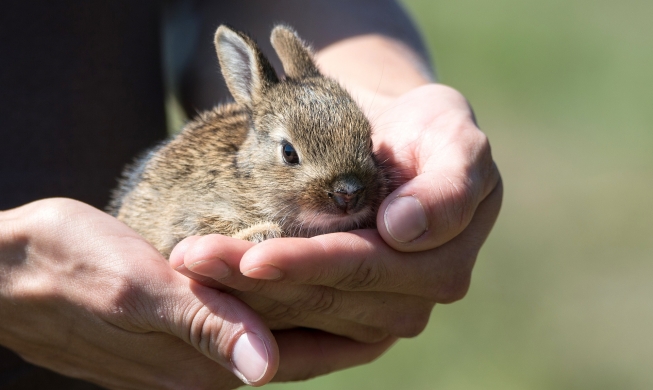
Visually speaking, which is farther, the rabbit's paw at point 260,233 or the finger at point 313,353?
the finger at point 313,353

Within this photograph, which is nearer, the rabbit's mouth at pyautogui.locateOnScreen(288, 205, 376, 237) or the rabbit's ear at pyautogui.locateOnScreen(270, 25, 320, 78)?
the rabbit's mouth at pyautogui.locateOnScreen(288, 205, 376, 237)

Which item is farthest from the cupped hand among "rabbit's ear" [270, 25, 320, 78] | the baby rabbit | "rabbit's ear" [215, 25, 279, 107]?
"rabbit's ear" [215, 25, 279, 107]

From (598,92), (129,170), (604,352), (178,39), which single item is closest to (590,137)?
(598,92)

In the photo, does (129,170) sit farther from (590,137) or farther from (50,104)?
(590,137)

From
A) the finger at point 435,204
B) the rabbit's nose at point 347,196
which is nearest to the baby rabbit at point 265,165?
the rabbit's nose at point 347,196

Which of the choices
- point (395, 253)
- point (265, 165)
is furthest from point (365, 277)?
point (265, 165)

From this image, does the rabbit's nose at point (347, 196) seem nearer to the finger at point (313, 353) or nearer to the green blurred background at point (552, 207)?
the finger at point (313, 353)

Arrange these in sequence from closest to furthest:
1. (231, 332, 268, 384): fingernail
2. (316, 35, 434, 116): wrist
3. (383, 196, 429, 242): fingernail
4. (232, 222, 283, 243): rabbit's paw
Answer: (231, 332, 268, 384): fingernail < (383, 196, 429, 242): fingernail < (232, 222, 283, 243): rabbit's paw < (316, 35, 434, 116): wrist

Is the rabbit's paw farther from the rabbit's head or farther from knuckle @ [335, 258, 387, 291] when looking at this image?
knuckle @ [335, 258, 387, 291]
